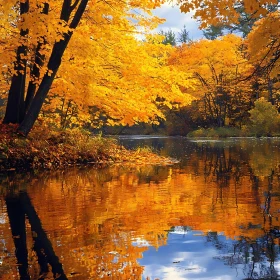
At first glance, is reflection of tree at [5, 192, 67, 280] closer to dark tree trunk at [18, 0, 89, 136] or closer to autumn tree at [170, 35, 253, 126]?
dark tree trunk at [18, 0, 89, 136]

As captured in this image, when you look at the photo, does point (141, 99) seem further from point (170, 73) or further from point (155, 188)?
point (155, 188)

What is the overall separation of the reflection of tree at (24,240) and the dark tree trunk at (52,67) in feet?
23.4

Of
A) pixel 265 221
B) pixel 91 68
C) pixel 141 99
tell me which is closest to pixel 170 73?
pixel 141 99

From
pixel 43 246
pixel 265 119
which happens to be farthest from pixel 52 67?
pixel 265 119

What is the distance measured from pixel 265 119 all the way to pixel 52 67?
30.7 meters

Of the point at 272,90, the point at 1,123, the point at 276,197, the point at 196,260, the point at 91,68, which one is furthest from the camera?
the point at 272,90

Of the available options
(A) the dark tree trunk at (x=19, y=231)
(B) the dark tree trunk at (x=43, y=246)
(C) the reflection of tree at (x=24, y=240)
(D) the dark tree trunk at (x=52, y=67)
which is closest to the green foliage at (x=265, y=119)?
(D) the dark tree trunk at (x=52, y=67)

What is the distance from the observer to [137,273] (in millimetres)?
4648

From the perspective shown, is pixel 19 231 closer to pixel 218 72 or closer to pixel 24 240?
pixel 24 240

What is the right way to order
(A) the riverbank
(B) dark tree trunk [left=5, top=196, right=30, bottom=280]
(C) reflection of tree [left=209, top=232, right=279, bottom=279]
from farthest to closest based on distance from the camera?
1. (A) the riverbank
2. (B) dark tree trunk [left=5, top=196, right=30, bottom=280]
3. (C) reflection of tree [left=209, top=232, right=279, bottom=279]

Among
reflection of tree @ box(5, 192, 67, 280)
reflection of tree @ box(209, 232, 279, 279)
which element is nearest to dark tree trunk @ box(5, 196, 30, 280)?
reflection of tree @ box(5, 192, 67, 280)

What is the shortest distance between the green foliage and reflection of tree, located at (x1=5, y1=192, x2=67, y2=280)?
118 feet

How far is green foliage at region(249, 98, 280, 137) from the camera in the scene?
42.6 m

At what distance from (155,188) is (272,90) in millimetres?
40395
